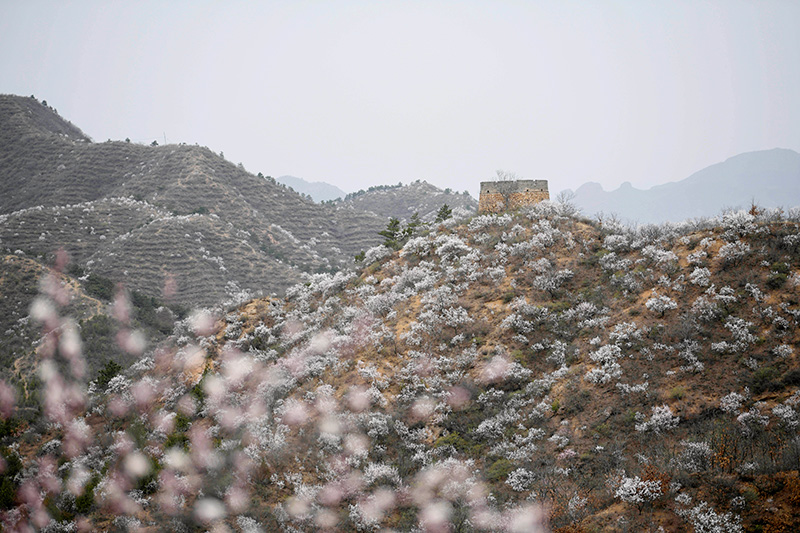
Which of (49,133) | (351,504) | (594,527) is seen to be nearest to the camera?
(594,527)

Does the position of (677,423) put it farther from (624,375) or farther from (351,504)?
(351,504)

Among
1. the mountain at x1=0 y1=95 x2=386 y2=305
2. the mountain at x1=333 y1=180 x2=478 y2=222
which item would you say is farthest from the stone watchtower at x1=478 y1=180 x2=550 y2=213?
the mountain at x1=333 y1=180 x2=478 y2=222

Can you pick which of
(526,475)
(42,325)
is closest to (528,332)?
(526,475)

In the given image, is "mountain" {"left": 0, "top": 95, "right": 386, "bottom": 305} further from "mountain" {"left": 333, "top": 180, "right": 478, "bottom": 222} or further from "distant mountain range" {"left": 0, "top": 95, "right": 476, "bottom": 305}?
"mountain" {"left": 333, "top": 180, "right": 478, "bottom": 222}

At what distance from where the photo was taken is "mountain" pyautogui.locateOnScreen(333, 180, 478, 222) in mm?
111312

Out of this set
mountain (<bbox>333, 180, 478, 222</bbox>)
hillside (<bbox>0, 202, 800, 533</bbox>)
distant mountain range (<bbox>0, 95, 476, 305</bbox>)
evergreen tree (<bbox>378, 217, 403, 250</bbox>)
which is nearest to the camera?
hillside (<bbox>0, 202, 800, 533</bbox>)

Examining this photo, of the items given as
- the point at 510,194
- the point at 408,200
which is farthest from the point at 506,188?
the point at 408,200

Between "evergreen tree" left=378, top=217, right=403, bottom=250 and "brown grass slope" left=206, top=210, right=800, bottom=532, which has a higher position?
"evergreen tree" left=378, top=217, right=403, bottom=250

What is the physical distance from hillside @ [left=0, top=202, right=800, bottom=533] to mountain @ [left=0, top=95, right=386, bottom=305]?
3542 centimetres

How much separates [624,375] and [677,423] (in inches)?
109

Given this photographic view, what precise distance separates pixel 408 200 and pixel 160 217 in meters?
67.0

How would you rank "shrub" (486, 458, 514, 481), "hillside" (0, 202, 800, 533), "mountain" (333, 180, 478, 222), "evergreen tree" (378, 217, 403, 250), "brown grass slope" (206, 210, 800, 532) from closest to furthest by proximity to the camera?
"brown grass slope" (206, 210, 800, 532) → "hillside" (0, 202, 800, 533) → "shrub" (486, 458, 514, 481) → "evergreen tree" (378, 217, 403, 250) → "mountain" (333, 180, 478, 222)

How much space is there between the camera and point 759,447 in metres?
11.2

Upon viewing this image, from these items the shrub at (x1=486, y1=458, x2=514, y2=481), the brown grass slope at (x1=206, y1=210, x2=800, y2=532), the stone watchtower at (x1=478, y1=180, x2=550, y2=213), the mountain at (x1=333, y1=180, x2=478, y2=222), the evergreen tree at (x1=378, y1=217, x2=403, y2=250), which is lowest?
the shrub at (x1=486, y1=458, x2=514, y2=481)
